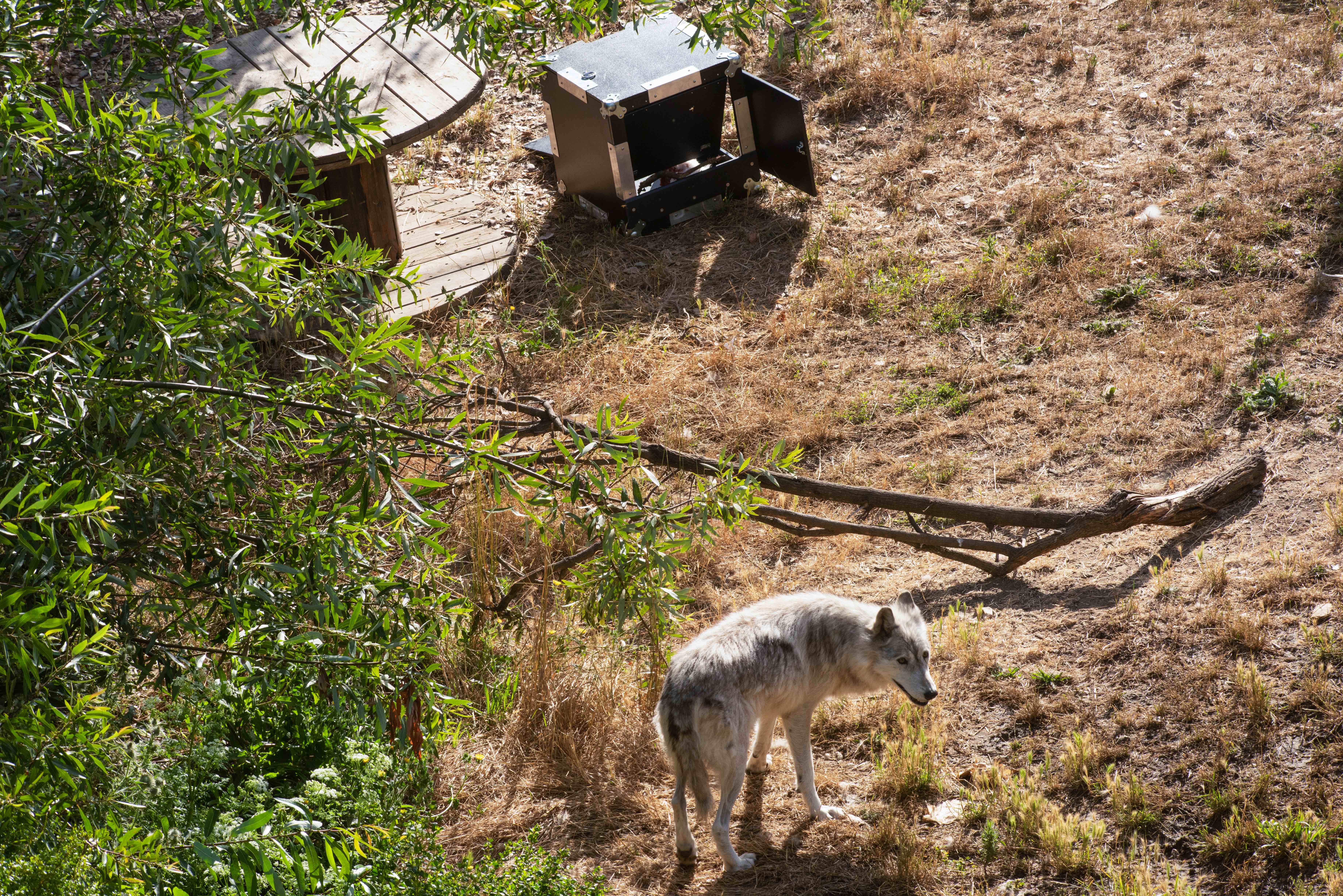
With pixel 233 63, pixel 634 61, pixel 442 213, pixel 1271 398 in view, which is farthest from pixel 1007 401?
pixel 233 63

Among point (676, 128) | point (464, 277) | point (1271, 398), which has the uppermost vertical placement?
point (676, 128)

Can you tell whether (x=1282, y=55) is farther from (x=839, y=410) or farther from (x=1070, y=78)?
(x=839, y=410)

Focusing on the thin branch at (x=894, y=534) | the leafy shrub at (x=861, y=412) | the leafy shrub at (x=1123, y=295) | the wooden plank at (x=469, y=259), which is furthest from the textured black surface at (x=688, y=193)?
the thin branch at (x=894, y=534)

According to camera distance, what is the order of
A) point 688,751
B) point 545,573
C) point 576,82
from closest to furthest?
point 688,751 → point 545,573 → point 576,82

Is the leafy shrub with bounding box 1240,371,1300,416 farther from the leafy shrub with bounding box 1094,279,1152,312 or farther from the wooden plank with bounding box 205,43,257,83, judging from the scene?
the wooden plank with bounding box 205,43,257,83

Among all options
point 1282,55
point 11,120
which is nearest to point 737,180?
point 1282,55

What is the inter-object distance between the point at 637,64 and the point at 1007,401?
451 cm

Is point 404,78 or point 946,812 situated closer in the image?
point 946,812

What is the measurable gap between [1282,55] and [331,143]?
31.8 feet

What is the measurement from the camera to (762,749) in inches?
190

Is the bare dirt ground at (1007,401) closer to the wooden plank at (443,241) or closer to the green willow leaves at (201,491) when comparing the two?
the wooden plank at (443,241)

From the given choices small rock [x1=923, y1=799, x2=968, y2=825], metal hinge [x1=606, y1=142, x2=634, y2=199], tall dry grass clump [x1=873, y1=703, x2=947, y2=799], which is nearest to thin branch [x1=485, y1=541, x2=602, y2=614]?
tall dry grass clump [x1=873, y1=703, x2=947, y2=799]

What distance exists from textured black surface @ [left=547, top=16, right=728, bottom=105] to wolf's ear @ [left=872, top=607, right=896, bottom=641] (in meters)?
5.78

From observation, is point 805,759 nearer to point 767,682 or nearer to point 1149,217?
point 767,682
